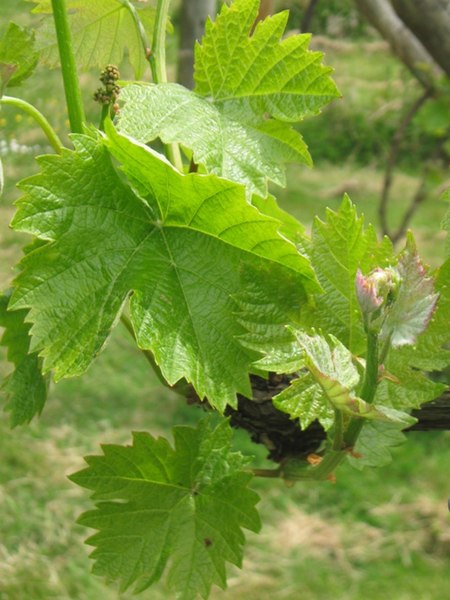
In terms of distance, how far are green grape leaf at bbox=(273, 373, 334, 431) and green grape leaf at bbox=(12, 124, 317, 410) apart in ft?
0.10

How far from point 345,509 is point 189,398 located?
6.31 feet

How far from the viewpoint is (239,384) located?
444mm

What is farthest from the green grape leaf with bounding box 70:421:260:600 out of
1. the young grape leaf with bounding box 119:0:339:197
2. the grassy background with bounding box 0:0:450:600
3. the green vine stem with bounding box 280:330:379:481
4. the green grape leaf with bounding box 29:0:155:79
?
the grassy background with bounding box 0:0:450:600

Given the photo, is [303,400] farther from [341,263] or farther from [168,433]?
[168,433]

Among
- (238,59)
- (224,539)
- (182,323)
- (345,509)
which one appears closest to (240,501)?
(224,539)

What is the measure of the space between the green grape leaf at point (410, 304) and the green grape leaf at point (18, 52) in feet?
0.88

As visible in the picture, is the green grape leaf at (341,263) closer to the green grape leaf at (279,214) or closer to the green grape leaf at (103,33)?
the green grape leaf at (279,214)

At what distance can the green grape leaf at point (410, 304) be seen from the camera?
0.36 m

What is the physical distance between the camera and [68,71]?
493 millimetres

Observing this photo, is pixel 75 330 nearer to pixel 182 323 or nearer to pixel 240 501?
pixel 182 323

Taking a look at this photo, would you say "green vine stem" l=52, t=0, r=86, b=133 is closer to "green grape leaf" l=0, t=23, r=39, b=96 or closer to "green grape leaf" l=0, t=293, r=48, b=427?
"green grape leaf" l=0, t=23, r=39, b=96

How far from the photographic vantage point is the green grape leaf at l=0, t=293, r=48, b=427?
1.82 ft

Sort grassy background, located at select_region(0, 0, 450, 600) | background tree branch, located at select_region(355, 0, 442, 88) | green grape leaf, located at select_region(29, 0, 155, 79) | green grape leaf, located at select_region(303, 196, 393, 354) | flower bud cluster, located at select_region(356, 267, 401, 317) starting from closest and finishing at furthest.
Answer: flower bud cluster, located at select_region(356, 267, 401, 317) < green grape leaf, located at select_region(303, 196, 393, 354) < green grape leaf, located at select_region(29, 0, 155, 79) < background tree branch, located at select_region(355, 0, 442, 88) < grassy background, located at select_region(0, 0, 450, 600)

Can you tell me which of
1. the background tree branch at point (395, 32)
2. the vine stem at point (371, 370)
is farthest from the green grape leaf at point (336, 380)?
the background tree branch at point (395, 32)
